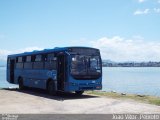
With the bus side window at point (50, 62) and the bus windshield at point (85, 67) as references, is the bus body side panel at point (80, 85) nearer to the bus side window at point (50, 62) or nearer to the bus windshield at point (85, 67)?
the bus windshield at point (85, 67)

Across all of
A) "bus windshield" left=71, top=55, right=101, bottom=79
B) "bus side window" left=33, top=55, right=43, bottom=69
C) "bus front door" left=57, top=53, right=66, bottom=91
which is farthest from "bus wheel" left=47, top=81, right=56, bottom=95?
"bus windshield" left=71, top=55, right=101, bottom=79

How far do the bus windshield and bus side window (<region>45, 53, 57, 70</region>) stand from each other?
5.28 ft

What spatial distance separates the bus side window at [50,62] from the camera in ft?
72.9

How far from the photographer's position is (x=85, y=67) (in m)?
21.2

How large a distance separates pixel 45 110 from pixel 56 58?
6741mm

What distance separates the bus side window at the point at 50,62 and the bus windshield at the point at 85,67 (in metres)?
1.61

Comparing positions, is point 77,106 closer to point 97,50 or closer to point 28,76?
point 97,50

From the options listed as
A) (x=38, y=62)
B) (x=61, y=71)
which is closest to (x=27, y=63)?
(x=38, y=62)

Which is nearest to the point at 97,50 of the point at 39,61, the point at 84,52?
the point at 84,52

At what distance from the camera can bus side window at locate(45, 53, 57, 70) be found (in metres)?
22.2

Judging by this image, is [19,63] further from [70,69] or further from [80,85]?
[80,85]

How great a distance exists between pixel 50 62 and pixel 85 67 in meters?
2.75

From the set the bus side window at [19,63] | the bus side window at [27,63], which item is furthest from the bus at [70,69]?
the bus side window at [19,63]

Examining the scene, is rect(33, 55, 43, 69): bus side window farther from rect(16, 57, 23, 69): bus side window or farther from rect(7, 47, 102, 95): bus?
rect(16, 57, 23, 69): bus side window
